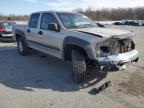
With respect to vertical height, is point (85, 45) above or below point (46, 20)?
below

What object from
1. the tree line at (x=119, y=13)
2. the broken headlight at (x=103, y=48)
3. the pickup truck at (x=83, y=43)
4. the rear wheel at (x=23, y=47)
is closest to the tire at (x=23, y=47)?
the rear wheel at (x=23, y=47)

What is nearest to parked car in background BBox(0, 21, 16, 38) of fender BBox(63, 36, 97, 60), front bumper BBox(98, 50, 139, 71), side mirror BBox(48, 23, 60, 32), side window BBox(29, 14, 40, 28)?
side window BBox(29, 14, 40, 28)

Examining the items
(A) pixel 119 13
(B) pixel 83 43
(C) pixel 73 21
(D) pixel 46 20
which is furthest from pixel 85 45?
(A) pixel 119 13

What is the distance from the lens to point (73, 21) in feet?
23.5

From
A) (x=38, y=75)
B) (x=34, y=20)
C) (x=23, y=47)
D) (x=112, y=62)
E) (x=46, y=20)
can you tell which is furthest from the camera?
(x=23, y=47)

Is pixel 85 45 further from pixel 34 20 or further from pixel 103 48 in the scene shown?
pixel 34 20

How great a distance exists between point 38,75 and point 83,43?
81.6 inches

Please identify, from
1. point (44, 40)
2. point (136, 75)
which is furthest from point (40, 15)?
point (136, 75)

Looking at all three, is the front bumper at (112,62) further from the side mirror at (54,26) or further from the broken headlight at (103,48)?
the side mirror at (54,26)

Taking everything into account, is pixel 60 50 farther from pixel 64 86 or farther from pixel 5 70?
pixel 5 70

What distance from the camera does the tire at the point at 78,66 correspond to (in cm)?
581

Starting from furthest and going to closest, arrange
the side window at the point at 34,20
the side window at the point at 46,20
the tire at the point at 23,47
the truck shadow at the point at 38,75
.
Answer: the tire at the point at 23,47 < the side window at the point at 34,20 < the side window at the point at 46,20 < the truck shadow at the point at 38,75

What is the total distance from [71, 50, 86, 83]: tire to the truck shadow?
0.60ft

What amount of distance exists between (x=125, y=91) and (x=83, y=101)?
1.14 meters
